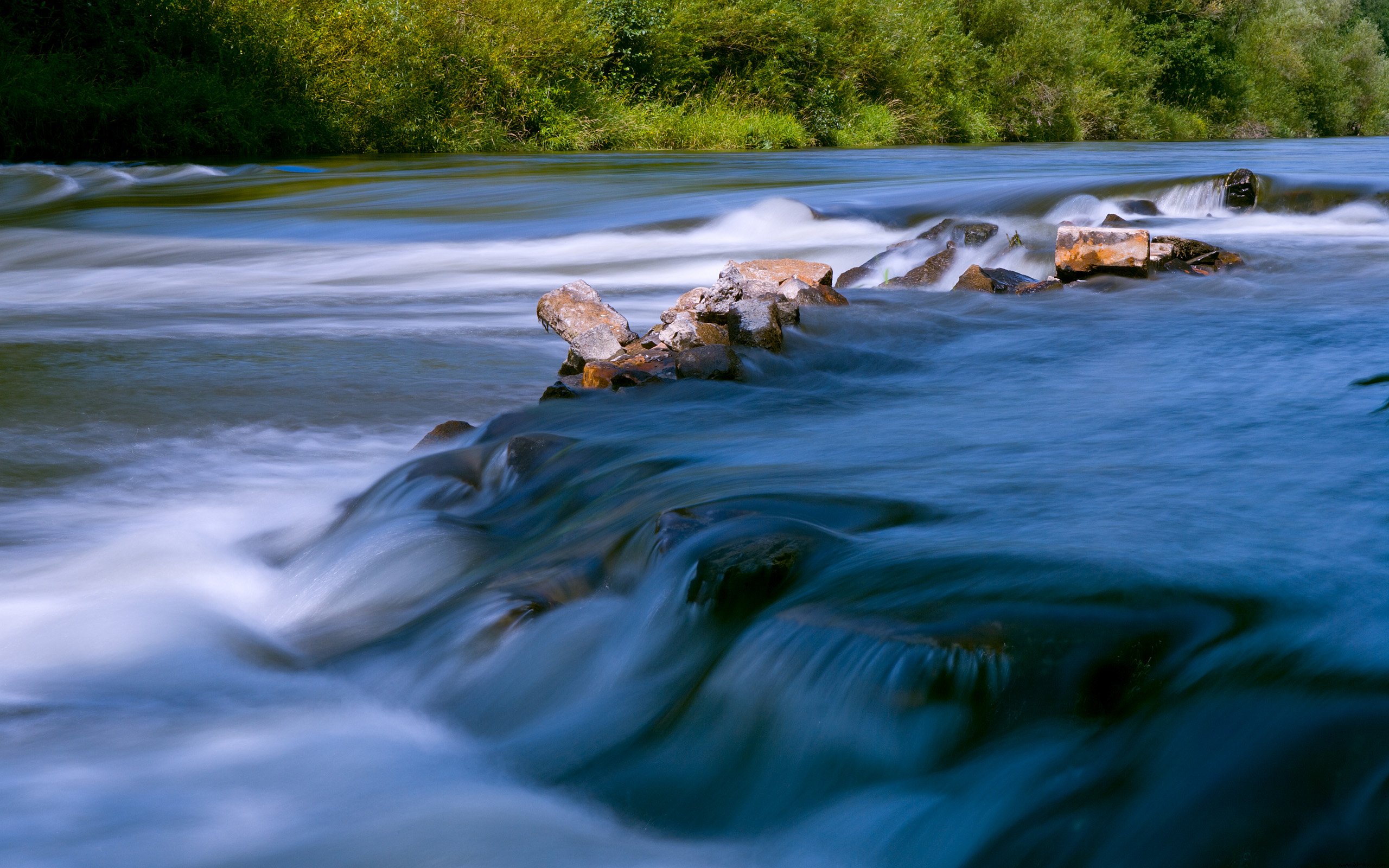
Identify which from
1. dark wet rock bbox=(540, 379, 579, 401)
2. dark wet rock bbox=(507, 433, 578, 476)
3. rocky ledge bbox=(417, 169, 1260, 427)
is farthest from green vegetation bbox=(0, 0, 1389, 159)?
dark wet rock bbox=(507, 433, 578, 476)

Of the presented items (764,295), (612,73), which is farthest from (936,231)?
(612,73)

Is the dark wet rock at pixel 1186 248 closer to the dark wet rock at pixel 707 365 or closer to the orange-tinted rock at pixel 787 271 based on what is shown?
the orange-tinted rock at pixel 787 271

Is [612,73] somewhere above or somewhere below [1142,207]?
above

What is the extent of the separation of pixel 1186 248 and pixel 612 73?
1877 cm

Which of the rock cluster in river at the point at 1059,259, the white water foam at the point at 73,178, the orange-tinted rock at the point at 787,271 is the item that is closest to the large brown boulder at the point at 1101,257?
the rock cluster in river at the point at 1059,259

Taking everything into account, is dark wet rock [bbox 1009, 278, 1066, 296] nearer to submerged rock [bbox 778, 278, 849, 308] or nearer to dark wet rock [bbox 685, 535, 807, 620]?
submerged rock [bbox 778, 278, 849, 308]

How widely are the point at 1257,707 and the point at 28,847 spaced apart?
192 cm

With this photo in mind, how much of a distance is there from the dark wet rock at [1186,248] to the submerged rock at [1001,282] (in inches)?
32.0

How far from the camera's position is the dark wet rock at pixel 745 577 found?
2375mm

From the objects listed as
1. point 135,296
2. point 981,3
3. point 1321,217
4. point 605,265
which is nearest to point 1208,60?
point 981,3

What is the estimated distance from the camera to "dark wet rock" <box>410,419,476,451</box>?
4.05 metres

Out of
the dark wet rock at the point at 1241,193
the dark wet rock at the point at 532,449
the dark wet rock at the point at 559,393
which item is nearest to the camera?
the dark wet rock at the point at 532,449

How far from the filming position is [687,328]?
15.5 feet

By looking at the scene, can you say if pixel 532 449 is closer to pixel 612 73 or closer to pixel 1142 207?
pixel 1142 207
